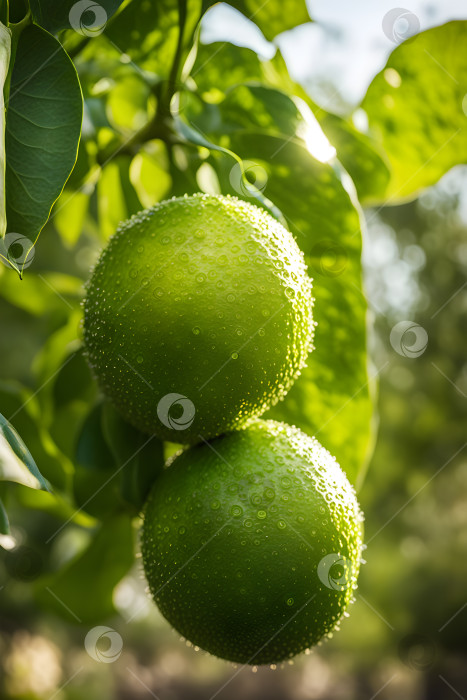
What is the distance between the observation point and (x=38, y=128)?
1.57 feet

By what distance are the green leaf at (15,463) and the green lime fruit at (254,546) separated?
0.57ft

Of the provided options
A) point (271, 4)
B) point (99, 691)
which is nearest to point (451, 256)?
point (99, 691)

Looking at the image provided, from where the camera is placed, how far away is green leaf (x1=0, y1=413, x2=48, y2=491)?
0.40m

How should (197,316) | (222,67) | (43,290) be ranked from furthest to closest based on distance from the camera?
(43,290), (222,67), (197,316)

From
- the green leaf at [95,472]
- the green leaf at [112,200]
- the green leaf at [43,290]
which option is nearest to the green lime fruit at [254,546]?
the green leaf at [95,472]

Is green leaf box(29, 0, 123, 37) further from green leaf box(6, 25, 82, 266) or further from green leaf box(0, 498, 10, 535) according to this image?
green leaf box(0, 498, 10, 535)

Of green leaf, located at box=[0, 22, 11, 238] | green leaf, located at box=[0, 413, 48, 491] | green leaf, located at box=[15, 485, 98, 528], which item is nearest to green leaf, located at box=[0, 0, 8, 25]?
green leaf, located at box=[0, 22, 11, 238]

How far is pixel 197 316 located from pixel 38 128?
7.3 inches

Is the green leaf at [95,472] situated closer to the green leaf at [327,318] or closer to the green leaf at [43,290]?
the green leaf at [327,318]

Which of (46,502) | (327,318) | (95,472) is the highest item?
(327,318)

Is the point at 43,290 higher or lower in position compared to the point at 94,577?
higher

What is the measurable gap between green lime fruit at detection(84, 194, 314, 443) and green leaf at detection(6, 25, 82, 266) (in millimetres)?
113

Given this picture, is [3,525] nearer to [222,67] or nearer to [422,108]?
[222,67]

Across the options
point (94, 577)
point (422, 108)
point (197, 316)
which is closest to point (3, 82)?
point (197, 316)
